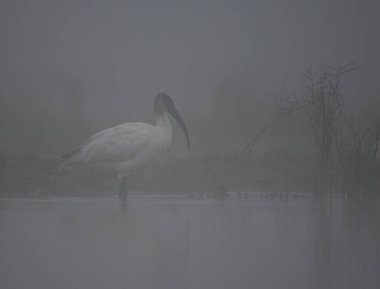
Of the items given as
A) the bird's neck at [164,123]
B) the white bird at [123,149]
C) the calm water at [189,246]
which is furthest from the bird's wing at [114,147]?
the calm water at [189,246]

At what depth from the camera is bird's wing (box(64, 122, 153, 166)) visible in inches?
415

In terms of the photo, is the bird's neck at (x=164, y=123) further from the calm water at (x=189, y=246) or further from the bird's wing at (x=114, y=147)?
the calm water at (x=189, y=246)

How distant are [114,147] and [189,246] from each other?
16.9ft

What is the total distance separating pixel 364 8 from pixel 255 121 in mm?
6879

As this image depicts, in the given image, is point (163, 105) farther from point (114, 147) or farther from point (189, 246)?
point (189, 246)

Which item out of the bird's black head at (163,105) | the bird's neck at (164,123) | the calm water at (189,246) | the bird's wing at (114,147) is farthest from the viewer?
the bird's black head at (163,105)

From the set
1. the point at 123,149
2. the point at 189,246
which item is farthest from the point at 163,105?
the point at 189,246

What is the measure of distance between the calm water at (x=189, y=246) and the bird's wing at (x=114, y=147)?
2.14 meters

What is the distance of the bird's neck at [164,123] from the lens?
11.2 meters

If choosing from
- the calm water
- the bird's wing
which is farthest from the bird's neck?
the calm water

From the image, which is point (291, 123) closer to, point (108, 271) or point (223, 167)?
point (223, 167)

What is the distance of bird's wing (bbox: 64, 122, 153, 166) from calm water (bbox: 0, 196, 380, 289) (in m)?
2.14

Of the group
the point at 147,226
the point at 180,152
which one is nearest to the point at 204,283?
the point at 147,226

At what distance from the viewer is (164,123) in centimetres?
1137
